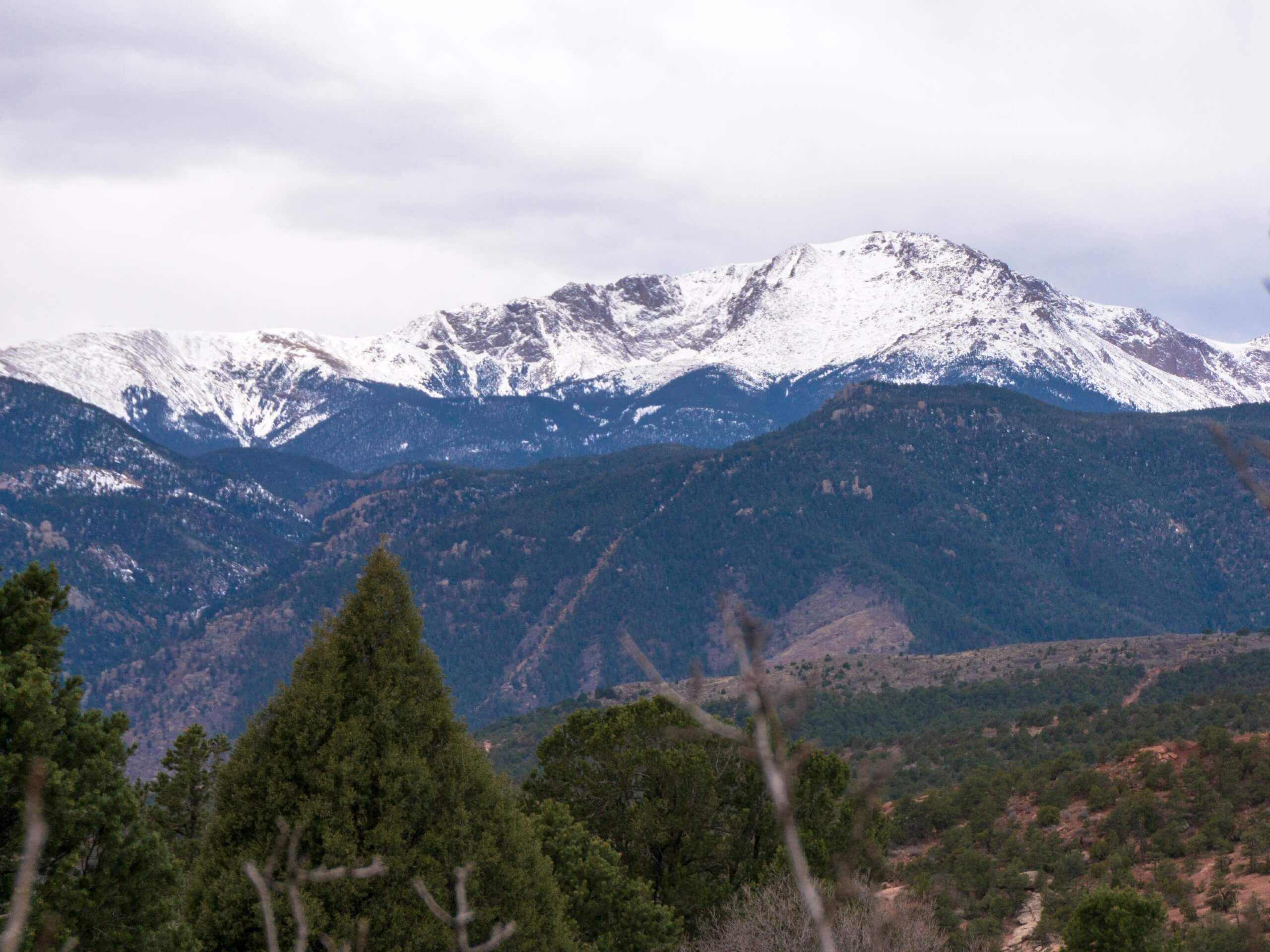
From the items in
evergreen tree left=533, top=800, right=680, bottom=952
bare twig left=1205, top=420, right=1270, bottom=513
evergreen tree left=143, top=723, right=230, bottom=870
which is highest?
bare twig left=1205, top=420, right=1270, bottom=513

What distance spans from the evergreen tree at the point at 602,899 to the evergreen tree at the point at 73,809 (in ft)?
39.1

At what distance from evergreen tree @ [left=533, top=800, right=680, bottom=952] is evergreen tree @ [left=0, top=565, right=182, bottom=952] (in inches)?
469

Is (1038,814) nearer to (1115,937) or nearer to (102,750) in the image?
(1115,937)

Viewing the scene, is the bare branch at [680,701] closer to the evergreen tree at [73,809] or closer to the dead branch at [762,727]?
the dead branch at [762,727]

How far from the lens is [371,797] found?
78.9ft

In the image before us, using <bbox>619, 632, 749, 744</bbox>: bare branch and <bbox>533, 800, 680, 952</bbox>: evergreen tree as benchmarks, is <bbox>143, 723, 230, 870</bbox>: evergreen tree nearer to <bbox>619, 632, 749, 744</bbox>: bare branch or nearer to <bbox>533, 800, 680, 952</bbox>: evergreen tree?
<bbox>533, 800, 680, 952</bbox>: evergreen tree

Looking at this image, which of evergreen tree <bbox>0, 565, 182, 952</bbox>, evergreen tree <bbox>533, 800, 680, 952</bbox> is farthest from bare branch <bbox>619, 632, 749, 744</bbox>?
evergreen tree <bbox>533, 800, 680, 952</bbox>

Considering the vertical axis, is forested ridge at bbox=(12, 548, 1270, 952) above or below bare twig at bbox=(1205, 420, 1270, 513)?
below

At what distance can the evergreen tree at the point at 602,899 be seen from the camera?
1328 inches

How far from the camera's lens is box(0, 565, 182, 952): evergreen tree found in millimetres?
21312

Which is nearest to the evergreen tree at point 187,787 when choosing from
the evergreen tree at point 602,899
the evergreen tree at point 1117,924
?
the evergreen tree at point 602,899

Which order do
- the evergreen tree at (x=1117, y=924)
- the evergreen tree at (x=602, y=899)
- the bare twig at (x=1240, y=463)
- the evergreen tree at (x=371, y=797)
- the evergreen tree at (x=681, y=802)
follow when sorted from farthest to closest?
the evergreen tree at (x=681, y=802)
the evergreen tree at (x=602, y=899)
the evergreen tree at (x=1117, y=924)
the evergreen tree at (x=371, y=797)
the bare twig at (x=1240, y=463)

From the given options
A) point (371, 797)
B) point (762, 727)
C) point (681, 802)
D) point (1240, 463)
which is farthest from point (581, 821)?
point (762, 727)

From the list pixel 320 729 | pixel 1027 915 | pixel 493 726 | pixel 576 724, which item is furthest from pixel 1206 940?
pixel 493 726
